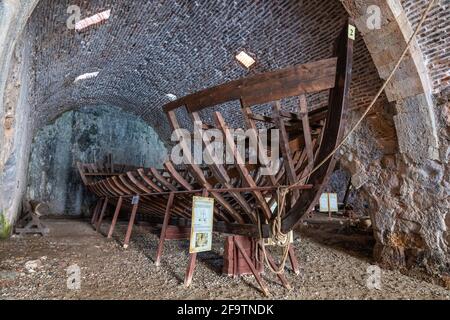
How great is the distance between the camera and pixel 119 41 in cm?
571

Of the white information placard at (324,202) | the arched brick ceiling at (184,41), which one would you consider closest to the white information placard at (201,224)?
the arched brick ceiling at (184,41)

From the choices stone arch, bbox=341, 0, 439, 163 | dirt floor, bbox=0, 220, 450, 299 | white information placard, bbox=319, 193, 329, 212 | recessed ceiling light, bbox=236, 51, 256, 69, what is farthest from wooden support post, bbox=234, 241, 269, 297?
white information placard, bbox=319, 193, 329, 212

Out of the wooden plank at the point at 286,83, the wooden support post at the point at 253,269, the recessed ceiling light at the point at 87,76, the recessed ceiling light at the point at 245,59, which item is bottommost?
the wooden support post at the point at 253,269

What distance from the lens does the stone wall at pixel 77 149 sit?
9883 millimetres

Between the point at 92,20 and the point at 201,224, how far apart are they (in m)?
3.69

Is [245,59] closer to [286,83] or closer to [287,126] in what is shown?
[287,126]

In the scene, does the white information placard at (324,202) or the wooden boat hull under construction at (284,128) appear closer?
the wooden boat hull under construction at (284,128)

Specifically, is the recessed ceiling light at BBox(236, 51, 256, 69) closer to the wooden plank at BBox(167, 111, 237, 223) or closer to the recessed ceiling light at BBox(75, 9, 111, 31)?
the recessed ceiling light at BBox(75, 9, 111, 31)

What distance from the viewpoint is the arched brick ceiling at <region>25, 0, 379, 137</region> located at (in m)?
4.16

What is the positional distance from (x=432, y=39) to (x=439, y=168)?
146cm

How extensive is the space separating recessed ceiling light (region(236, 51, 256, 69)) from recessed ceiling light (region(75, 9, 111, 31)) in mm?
2372

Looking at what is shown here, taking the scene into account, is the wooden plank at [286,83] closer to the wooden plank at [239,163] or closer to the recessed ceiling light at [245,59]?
the wooden plank at [239,163]

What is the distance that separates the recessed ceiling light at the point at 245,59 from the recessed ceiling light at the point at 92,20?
2.37 meters

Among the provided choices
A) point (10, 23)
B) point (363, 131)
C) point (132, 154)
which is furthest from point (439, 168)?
point (132, 154)
